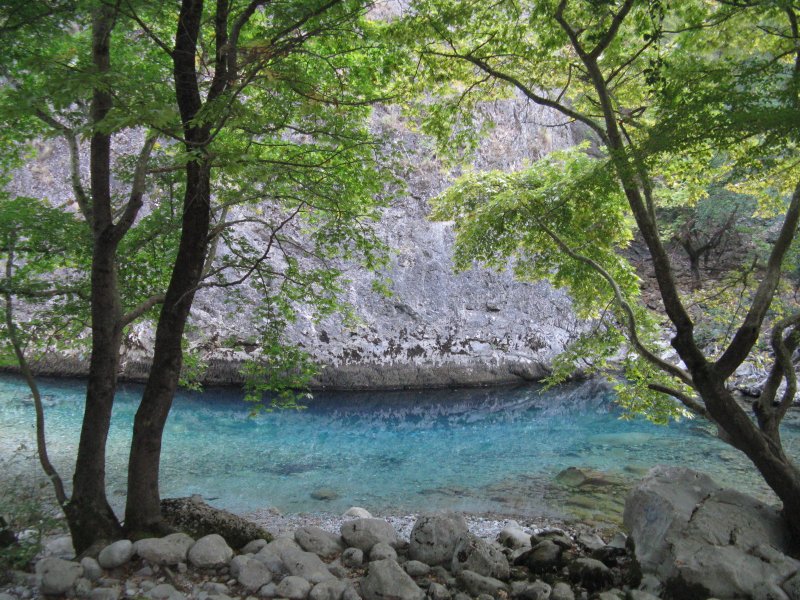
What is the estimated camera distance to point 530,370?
21.9 metres

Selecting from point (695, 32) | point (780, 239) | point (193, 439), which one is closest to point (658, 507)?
point (780, 239)

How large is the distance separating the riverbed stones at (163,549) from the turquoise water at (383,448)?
3900mm

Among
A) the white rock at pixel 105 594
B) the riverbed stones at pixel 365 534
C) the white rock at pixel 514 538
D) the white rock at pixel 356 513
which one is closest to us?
the white rock at pixel 105 594

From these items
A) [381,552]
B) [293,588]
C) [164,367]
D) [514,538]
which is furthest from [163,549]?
[514,538]

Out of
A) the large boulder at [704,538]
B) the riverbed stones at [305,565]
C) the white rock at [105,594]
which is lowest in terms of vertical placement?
the white rock at [105,594]

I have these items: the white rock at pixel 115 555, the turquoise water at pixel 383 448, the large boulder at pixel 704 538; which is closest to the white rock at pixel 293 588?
the white rock at pixel 115 555

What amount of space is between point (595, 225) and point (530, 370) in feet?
46.7

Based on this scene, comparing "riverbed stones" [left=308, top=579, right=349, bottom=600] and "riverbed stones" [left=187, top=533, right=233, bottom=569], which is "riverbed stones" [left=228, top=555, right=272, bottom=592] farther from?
"riverbed stones" [left=308, top=579, right=349, bottom=600]

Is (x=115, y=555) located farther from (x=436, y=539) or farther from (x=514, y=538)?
(x=514, y=538)

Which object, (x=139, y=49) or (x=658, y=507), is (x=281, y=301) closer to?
(x=139, y=49)

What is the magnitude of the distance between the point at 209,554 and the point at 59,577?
Answer: 1157mm

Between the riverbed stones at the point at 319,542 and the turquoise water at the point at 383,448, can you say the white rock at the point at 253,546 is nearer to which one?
the riverbed stones at the point at 319,542

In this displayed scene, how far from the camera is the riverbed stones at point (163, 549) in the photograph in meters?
4.94

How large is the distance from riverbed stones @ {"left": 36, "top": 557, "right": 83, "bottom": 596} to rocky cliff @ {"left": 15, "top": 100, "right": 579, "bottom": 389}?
1360 centimetres
